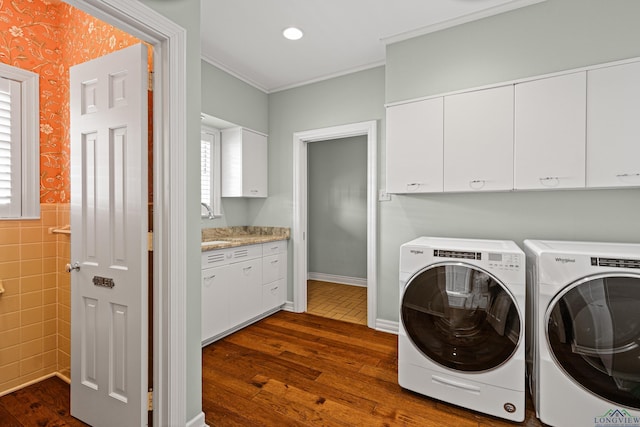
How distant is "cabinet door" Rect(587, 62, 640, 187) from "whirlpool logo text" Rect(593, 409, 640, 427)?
4.19ft

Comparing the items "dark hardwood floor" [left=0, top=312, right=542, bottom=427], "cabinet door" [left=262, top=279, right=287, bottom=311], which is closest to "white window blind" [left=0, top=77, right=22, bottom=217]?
"dark hardwood floor" [left=0, top=312, right=542, bottom=427]

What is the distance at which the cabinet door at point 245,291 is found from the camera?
2867mm

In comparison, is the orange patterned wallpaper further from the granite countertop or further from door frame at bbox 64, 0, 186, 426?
the granite countertop

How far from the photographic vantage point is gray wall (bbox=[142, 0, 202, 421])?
152 cm

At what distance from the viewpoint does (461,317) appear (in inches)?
70.6

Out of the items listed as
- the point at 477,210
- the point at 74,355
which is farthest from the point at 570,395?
the point at 74,355

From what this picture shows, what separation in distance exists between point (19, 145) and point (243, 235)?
2098 mm

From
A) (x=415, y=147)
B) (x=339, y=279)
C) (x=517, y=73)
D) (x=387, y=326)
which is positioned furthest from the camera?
(x=339, y=279)

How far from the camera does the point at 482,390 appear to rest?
1760mm

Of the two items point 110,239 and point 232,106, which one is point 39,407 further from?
point 232,106

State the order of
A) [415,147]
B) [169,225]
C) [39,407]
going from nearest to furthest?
[169,225]
[39,407]
[415,147]

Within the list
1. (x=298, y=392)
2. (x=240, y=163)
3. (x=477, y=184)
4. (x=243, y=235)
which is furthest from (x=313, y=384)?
(x=240, y=163)

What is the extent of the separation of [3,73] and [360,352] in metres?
3.17

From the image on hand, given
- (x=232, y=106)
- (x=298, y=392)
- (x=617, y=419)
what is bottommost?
(x=298, y=392)
